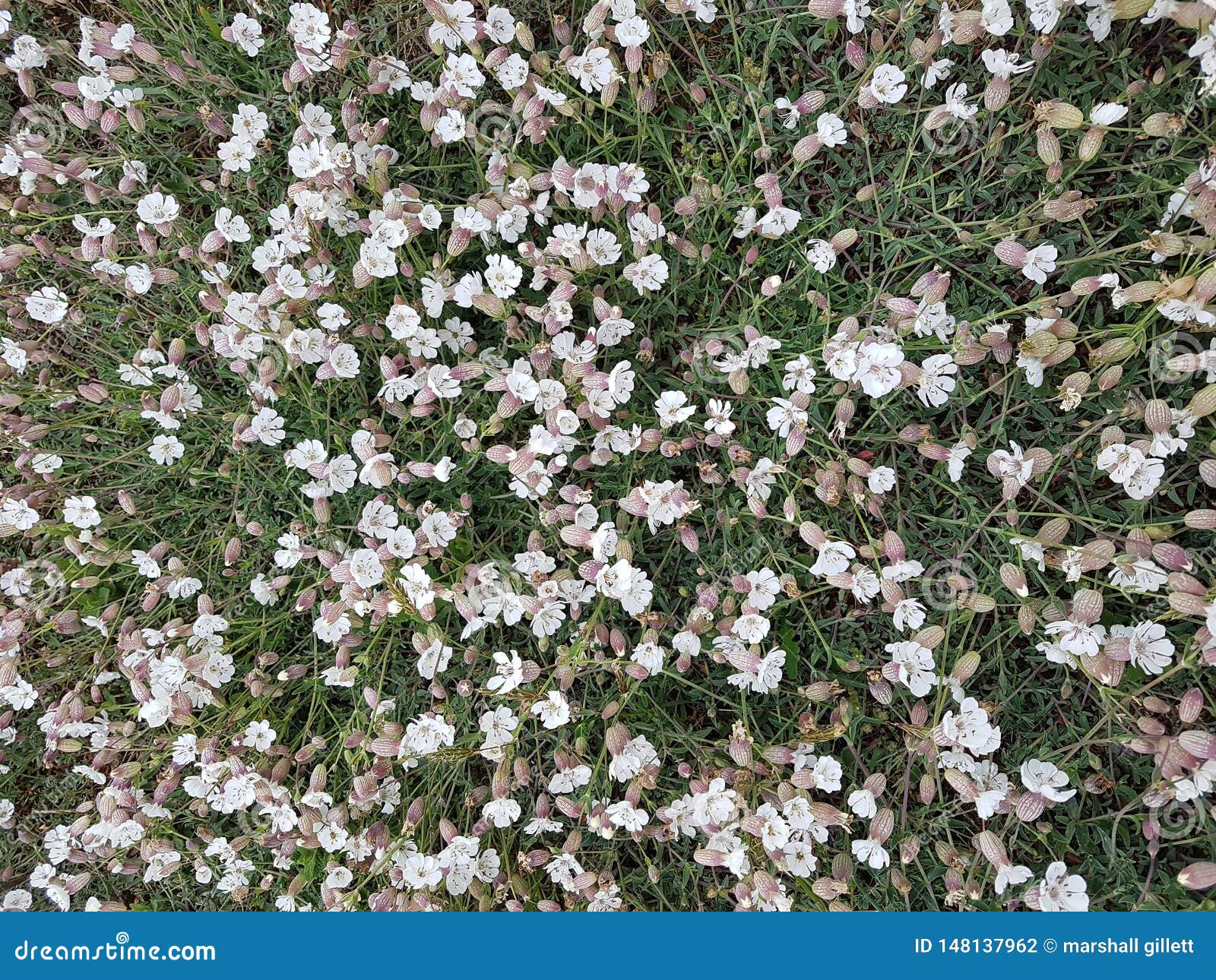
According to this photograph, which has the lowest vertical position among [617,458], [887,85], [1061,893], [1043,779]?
[1061,893]

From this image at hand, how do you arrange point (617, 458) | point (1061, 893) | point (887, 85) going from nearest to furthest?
1. point (1061, 893)
2. point (887, 85)
3. point (617, 458)

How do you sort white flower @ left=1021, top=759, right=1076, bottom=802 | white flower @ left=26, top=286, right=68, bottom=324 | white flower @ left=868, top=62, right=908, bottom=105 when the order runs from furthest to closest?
white flower @ left=26, top=286, right=68, bottom=324 → white flower @ left=868, top=62, right=908, bottom=105 → white flower @ left=1021, top=759, right=1076, bottom=802

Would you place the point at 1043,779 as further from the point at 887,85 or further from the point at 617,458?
the point at 887,85

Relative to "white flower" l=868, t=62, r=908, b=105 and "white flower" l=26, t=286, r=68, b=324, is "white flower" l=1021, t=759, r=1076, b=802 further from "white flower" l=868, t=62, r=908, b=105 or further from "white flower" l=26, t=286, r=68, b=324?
"white flower" l=26, t=286, r=68, b=324

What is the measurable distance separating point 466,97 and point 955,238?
1.36 m

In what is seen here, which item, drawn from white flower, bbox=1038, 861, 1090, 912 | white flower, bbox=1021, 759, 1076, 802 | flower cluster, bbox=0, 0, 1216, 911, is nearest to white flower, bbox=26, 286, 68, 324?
flower cluster, bbox=0, 0, 1216, 911

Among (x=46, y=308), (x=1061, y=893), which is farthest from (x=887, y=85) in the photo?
(x=46, y=308)

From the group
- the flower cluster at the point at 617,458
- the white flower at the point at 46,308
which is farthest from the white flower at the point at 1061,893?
the white flower at the point at 46,308

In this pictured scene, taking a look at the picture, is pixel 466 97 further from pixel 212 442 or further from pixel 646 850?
pixel 646 850

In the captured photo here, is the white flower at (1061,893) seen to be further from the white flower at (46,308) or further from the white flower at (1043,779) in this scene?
the white flower at (46,308)

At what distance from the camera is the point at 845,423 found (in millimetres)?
1964

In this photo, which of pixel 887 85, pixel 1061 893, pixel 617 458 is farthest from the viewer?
pixel 617 458

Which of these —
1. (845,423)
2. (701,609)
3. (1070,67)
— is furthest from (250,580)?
Result: (1070,67)

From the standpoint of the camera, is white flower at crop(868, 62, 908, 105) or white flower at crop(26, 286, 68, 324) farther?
white flower at crop(26, 286, 68, 324)
